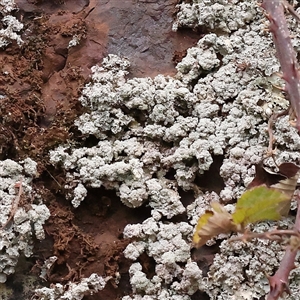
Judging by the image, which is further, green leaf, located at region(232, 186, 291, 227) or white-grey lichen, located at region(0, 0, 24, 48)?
white-grey lichen, located at region(0, 0, 24, 48)

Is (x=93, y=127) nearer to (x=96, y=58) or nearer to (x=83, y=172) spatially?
(x=83, y=172)

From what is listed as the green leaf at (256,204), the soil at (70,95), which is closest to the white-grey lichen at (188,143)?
the soil at (70,95)

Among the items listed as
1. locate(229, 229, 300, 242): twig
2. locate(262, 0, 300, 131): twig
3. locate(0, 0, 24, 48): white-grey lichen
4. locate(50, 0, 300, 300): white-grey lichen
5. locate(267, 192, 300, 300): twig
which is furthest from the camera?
locate(0, 0, 24, 48): white-grey lichen

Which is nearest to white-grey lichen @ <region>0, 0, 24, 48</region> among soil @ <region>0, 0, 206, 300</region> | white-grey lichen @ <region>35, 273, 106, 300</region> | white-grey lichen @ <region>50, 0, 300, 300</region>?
soil @ <region>0, 0, 206, 300</region>

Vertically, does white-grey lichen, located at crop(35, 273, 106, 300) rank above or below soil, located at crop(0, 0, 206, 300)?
below

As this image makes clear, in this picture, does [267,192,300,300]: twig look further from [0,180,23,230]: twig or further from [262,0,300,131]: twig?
[0,180,23,230]: twig

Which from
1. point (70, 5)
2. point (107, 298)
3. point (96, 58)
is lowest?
point (107, 298)

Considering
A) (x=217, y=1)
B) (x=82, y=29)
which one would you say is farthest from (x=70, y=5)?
(x=217, y=1)
